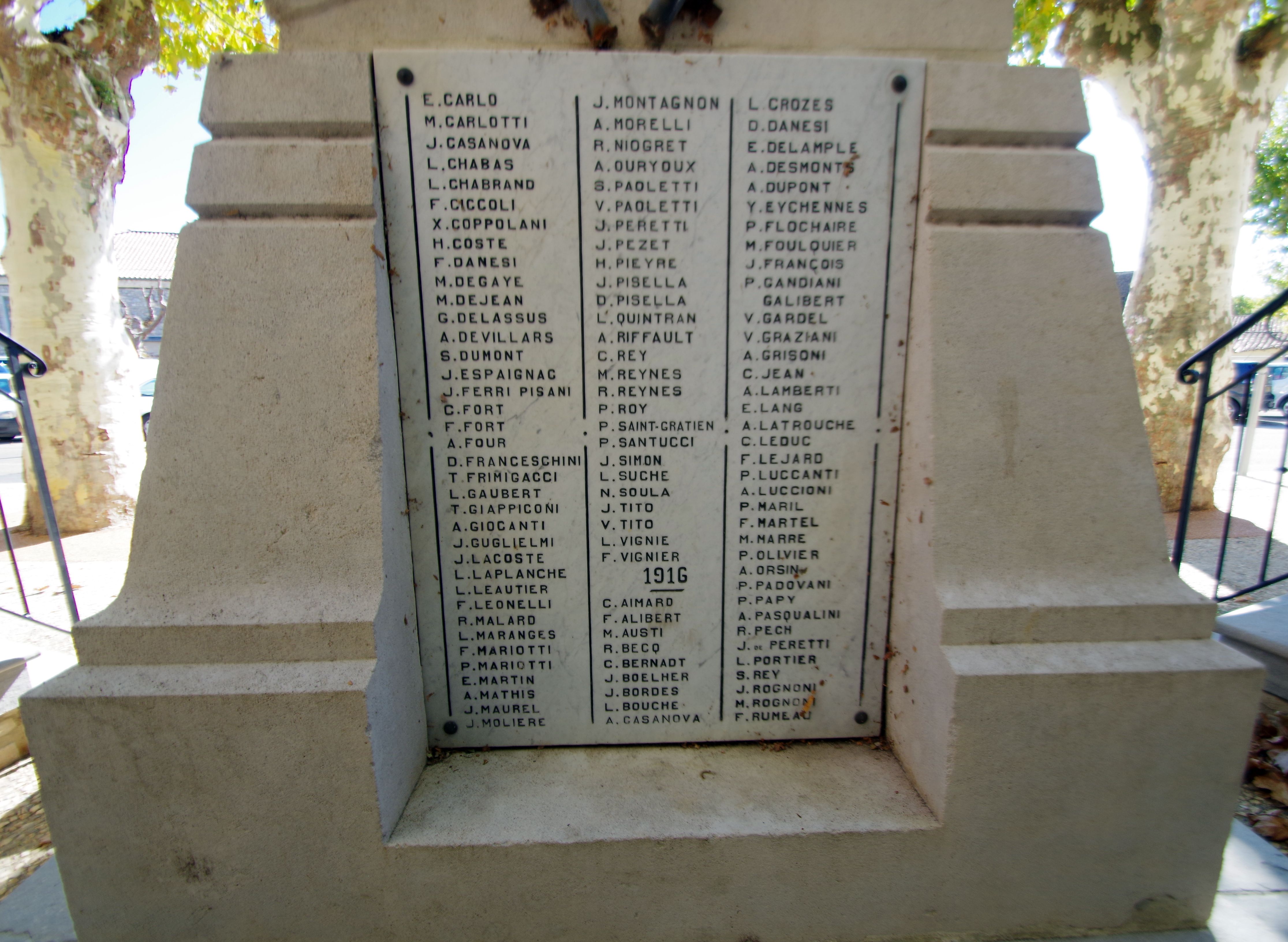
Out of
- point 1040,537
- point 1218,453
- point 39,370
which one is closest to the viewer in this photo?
point 1040,537

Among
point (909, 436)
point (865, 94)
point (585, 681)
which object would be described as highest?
point (865, 94)

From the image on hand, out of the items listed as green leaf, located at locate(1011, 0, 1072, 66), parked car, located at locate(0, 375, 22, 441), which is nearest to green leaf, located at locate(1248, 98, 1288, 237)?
green leaf, located at locate(1011, 0, 1072, 66)

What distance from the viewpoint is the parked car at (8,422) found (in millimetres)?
15359

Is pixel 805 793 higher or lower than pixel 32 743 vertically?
lower

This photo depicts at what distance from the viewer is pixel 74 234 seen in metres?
6.39

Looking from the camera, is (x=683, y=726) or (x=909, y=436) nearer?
(x=909, y=436)

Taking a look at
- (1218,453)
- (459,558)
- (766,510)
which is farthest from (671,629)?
(1218,453)

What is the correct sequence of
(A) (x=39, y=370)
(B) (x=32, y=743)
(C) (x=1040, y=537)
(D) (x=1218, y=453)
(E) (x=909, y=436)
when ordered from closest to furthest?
(B) (x=32, y=743), (C) (x=1040, y=537), (E) (x=909, y=436), (A) (x=39, y=370), (D) (x=1218, y=453)

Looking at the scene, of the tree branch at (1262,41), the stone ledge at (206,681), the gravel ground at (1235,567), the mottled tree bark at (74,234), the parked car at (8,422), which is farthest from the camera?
the parked car at (8,422)

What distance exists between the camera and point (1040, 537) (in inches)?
84.9

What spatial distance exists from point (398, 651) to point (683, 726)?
1.19 m

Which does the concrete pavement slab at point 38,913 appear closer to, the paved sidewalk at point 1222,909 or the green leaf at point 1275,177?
the paved sidewalk at point 1222,909

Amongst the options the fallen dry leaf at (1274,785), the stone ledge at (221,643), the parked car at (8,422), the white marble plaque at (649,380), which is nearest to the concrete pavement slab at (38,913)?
the stone ledge at (221,643)

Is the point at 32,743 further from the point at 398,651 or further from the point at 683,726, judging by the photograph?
the point at 683,726
